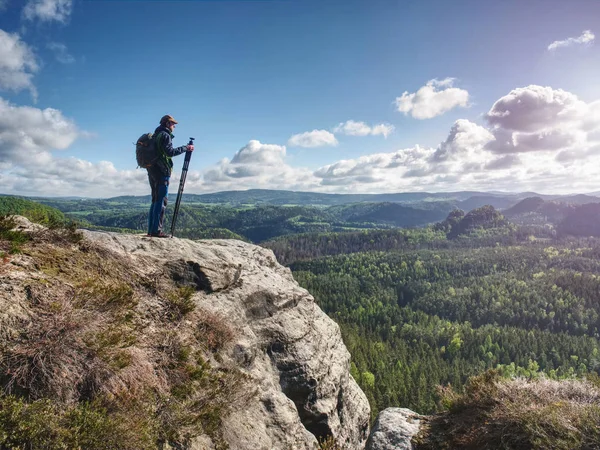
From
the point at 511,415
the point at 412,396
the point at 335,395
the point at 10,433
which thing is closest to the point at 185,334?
the point at 10,433

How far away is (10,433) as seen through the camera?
4.90 metres

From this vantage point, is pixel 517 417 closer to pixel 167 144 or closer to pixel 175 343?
pixel 175 343

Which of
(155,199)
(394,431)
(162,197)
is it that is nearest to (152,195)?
(155,199)

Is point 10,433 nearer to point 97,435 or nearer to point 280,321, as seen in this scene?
point 97,435

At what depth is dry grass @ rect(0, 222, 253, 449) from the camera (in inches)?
220

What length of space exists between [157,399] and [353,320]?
144 m

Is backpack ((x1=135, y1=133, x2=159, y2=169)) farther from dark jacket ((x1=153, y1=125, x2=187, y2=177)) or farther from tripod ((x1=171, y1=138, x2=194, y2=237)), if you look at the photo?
tripod ((x1=171, y1=138, x2=194, y2=237))

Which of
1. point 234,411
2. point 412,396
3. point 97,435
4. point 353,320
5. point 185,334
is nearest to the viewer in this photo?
point 97,435

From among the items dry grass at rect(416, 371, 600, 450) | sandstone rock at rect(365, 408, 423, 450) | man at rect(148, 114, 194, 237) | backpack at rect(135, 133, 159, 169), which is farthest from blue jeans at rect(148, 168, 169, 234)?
dry grass at rect(416, 371, 600, 450)

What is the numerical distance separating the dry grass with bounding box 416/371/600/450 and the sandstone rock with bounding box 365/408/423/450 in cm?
51

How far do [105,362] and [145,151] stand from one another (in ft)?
30.0

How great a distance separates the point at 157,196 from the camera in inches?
547

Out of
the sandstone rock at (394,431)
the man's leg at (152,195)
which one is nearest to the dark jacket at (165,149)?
the man's leg at (152,195)

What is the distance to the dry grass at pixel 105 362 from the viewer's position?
5594mm
